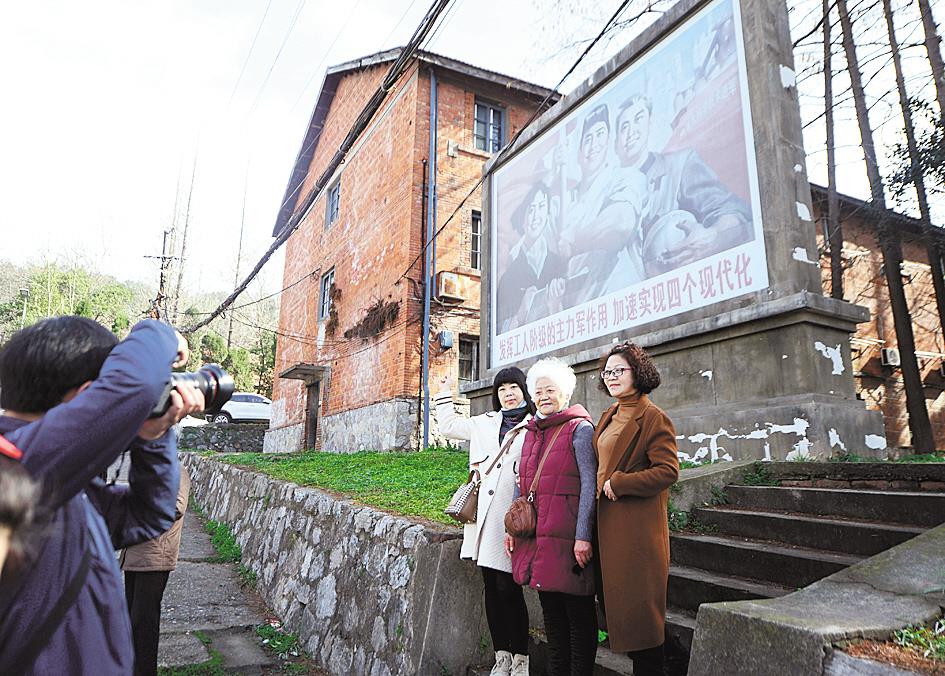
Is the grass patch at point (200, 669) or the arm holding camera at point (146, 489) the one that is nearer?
the arm holding camera at point (146, 489)

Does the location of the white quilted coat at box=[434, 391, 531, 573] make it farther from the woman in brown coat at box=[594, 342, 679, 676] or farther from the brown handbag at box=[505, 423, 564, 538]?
the woman in brown coat at box=[594, 342, 679, 676]

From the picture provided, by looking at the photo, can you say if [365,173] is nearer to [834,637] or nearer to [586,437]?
[586,437]

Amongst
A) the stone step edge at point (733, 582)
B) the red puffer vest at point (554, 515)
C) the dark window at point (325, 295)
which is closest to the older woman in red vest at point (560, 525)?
the red puffer vest at point (554, 515)

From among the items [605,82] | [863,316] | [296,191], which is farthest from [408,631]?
[296,191]

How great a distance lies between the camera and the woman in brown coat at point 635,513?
250cm

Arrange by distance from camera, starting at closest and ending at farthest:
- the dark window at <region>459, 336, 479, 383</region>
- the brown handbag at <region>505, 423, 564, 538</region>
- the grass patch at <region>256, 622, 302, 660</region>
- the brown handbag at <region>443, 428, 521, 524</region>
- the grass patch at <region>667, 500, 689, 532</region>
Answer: the brown handbag at <region>505, 423, 564, 538</region>, the brown handbag at <region>443, 428, 521, 524</region>, the grass patch at <region>667, 500, 689, 532</region>, the grass patch at <region>256, 622, 302, 660</region>, the dark window at <region>459, 336, 479, 383</region>

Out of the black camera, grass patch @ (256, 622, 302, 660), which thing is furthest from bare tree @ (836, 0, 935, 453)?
the black camera

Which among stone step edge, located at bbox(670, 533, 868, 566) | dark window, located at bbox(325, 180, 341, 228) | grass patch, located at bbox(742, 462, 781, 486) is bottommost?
stone step edge, located at bbox(670, 533, 868, 566)

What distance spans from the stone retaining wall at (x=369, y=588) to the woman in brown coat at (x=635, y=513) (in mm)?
1067

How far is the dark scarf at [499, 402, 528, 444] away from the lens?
3.49 metres

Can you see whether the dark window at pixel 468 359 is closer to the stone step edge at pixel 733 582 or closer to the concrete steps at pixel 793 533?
the concrete steps at pixel 793 533

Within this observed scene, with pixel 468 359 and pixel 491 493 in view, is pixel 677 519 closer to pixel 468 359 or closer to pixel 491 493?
pixel 491 493

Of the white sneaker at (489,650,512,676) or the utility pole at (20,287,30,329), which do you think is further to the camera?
the utility pole at (20,287,30,329)

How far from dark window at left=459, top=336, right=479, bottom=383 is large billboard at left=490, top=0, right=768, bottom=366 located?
16.0 feet
